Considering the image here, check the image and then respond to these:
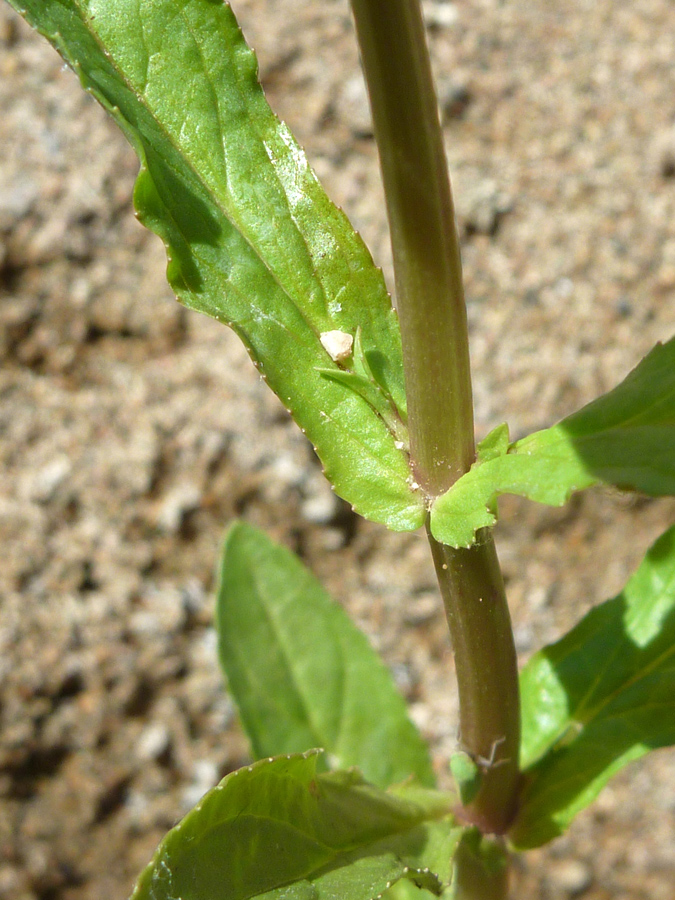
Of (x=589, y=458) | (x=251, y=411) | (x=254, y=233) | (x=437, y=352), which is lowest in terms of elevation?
(x=589, y=458)

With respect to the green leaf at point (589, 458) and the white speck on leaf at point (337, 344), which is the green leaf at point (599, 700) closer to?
the green leaf at point (589, 458)

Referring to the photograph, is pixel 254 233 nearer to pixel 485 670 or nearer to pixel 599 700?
pixel 485 670

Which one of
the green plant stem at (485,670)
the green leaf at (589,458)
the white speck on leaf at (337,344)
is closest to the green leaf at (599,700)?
the green plant stem at (485,670)

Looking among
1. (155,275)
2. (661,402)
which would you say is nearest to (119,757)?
(155,275)

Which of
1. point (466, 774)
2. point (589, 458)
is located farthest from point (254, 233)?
point (466, 774)

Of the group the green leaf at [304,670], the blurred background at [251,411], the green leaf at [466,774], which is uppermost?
the blurred background at [251,411]

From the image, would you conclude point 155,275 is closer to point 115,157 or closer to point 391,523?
point 115,157

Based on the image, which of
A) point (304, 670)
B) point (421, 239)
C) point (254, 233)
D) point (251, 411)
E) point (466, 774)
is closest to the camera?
point (421, 239)
